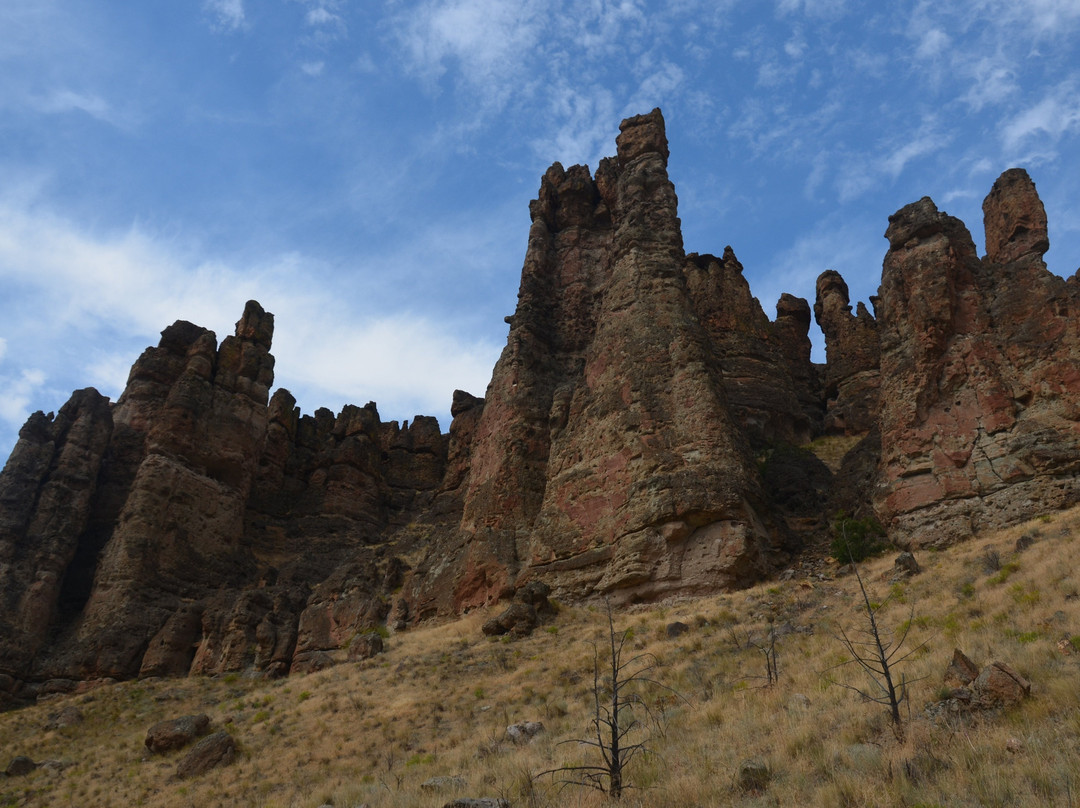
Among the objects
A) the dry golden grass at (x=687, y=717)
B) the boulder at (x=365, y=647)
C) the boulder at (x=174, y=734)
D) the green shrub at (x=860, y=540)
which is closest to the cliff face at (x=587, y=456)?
the green shrub at (x=860, y=540)

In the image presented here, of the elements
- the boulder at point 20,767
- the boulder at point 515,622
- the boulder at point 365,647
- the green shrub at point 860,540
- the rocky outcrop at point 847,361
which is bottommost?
the boulder at point 20,767

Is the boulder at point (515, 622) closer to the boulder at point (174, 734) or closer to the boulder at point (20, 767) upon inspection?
the boulder at point (174, 734)

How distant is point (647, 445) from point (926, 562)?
1089 centimetres

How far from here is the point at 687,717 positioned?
50.3 feet

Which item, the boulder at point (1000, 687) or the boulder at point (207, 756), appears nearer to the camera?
the boulder at point (1000, 687)

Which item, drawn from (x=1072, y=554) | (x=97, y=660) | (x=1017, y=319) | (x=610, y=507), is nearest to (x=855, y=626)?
(x=1072, y=554)

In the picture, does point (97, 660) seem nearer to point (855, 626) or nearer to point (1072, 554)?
point (855, 626)

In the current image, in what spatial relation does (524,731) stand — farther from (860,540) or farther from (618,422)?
(618,422)

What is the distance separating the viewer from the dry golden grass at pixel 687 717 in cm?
1013

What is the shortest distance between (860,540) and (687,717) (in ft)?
44.3

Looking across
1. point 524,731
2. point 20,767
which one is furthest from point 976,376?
point 20,767

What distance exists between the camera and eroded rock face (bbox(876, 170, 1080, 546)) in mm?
24500

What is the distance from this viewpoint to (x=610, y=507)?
30547 millimetres

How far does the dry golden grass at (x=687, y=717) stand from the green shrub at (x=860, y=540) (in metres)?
1.48
